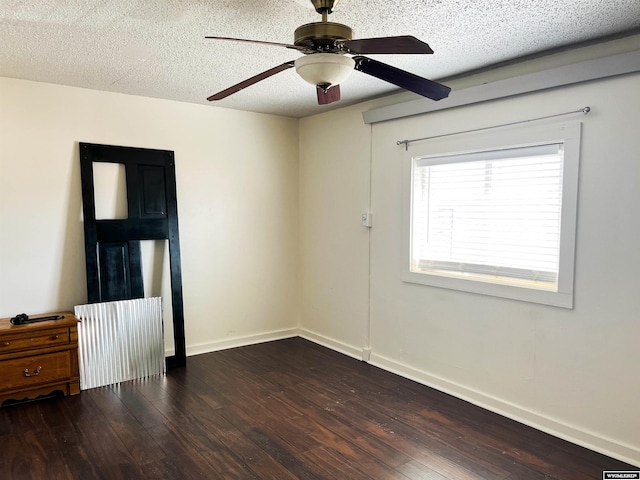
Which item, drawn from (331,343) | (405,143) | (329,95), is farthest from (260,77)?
(331,343)

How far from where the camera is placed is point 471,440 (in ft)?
8.79

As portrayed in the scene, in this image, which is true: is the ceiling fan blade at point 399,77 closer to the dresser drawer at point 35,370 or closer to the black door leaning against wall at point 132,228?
the black door leaning against wall at point 132,228

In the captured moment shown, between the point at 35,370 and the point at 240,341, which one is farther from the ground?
the point at 35,370

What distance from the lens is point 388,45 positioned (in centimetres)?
170

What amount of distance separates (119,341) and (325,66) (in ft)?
9.32

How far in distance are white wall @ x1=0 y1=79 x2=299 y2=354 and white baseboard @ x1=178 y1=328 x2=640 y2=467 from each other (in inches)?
1.6

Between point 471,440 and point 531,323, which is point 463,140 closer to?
point 531,323

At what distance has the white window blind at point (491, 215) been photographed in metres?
2.80

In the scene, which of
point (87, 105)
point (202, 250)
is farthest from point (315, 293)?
point (87, 105)

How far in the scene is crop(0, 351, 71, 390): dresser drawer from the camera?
9.99ft

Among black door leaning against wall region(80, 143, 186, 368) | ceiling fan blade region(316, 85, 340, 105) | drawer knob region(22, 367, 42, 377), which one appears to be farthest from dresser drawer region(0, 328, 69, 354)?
ceiling fan blade region(316, 85, 340, 105)

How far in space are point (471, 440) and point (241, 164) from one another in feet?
10.2

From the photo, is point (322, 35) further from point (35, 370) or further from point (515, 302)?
point (35, 370)

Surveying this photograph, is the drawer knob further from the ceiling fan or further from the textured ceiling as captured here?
the ceiling fan
